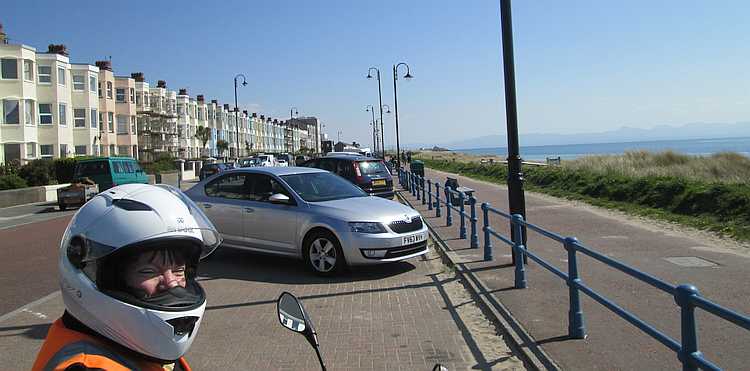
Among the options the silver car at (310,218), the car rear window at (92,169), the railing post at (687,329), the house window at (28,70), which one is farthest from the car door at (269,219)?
the house window at (28,70)

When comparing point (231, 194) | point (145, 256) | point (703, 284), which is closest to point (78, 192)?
point (231, 194)

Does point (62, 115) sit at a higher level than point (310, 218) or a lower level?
higher

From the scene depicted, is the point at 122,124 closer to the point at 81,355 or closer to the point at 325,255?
the point at 325,255

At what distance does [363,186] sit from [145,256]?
1619cm

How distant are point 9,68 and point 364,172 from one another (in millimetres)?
36492

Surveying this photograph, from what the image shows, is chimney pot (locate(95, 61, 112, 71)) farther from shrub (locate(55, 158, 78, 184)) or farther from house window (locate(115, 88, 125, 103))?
shrub (locate(55, 158, 78, 184))

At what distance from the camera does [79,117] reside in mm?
52562

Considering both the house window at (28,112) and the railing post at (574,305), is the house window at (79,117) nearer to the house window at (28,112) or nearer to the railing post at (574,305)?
the house window at (28,112)

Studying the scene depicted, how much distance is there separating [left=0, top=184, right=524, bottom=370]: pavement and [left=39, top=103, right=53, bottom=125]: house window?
136 ft

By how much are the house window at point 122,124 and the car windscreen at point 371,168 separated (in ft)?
167

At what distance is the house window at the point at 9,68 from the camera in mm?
43781

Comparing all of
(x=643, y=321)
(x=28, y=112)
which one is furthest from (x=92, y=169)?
(x=643, y=321)

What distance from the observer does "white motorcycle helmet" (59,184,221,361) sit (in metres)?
1.89

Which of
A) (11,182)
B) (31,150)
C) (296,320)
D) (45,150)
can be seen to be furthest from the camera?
(45,150)
